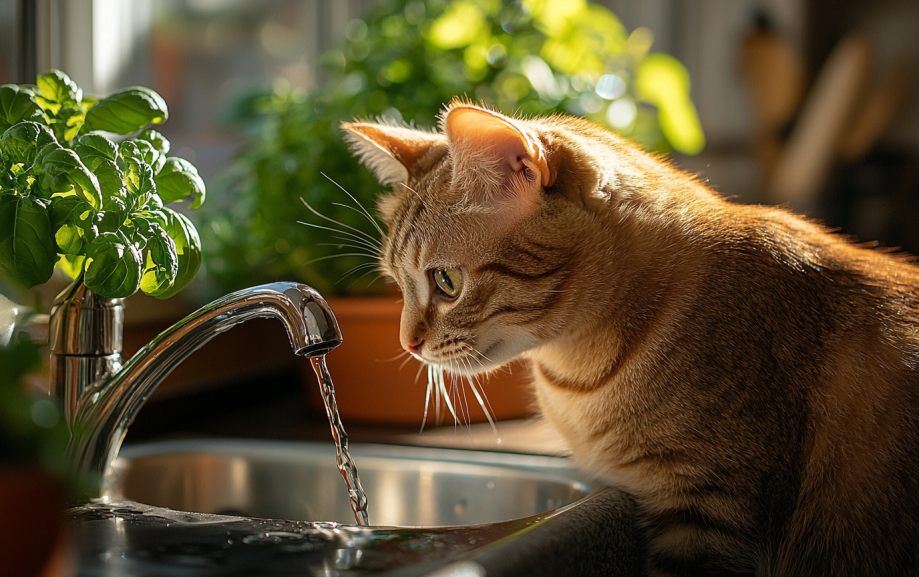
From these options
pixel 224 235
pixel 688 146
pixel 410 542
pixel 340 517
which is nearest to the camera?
pixel 410 542

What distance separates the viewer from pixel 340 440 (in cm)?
85

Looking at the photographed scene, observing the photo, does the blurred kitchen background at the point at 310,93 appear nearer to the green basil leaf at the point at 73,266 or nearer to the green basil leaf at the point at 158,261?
the green basil leaf at the point at 73,266

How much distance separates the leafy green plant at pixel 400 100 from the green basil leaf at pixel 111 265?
52 centimetres

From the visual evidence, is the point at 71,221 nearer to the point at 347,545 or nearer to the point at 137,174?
the point at 137,174

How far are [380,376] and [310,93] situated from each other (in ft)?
1.93

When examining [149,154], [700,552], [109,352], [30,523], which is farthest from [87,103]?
[700,552]

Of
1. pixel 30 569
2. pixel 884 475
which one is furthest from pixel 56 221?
pixel 884 475

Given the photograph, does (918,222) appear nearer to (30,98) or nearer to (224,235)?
(224,235)

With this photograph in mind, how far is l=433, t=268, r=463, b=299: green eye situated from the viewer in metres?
0.87

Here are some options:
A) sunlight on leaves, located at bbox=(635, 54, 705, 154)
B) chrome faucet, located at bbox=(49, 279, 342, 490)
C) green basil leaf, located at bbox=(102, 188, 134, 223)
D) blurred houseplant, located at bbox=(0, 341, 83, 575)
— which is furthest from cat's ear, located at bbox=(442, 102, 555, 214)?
sunlight on leaves, located at bbox=(635, 54, 705, 154)

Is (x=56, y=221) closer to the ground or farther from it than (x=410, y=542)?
farther from it

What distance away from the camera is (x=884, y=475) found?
0.75 m

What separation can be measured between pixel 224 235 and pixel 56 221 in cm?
65

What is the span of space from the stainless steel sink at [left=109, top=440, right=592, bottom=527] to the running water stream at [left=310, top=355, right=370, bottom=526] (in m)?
0.19
